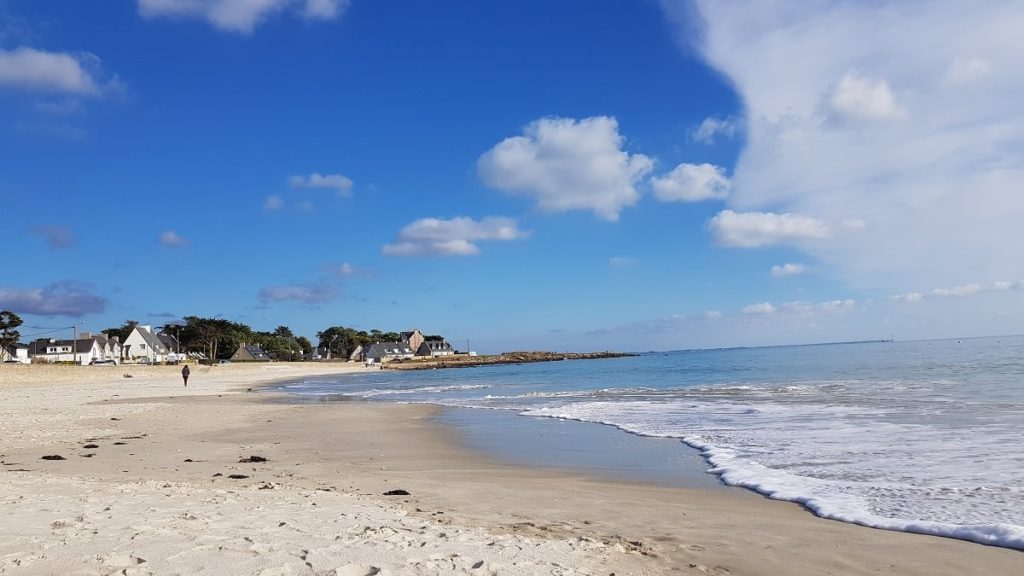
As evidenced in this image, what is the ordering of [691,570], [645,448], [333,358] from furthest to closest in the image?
[333,358] < [645,448] < [691,570]

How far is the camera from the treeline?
385ft

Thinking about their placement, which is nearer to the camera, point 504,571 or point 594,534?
point 504,571

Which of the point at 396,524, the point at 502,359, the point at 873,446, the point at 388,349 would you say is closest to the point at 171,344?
the point at 388,349

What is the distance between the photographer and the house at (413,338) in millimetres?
154625

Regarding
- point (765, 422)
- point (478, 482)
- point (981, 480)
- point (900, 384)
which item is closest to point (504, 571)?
point (478, 482)

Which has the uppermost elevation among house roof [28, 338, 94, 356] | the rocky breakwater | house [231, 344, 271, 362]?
house roof [28, 338, 94, 356]

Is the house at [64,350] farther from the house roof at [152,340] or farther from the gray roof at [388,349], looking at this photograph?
the gray roof at [388,349]

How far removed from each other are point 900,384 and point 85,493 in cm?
2920

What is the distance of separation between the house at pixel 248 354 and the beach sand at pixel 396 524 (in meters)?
108

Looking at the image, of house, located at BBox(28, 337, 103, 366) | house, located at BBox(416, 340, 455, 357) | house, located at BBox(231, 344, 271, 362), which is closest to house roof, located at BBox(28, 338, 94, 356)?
house, located at BBox(28, 337, 103, 366)

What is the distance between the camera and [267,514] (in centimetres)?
627

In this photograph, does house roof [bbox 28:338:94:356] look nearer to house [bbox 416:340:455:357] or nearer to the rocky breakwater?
the rocky breakwater

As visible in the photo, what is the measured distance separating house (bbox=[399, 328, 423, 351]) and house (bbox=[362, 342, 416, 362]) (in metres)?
2.33

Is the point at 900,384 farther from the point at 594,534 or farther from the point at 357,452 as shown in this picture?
the point at 594,534
